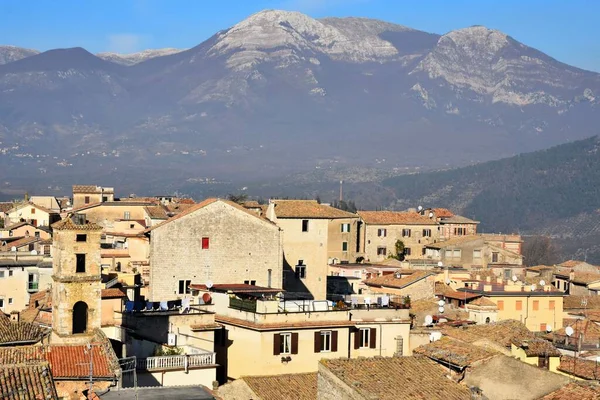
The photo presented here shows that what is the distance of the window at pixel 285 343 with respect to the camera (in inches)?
1364

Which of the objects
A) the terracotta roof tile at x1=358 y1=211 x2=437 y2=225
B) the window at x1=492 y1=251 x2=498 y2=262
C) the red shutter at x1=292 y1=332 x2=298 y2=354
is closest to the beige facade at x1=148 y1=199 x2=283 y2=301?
the red shutter at x1=292 y1=332 x2=298 y2=354

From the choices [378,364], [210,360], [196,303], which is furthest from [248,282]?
[378,364]

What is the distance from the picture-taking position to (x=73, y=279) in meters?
35.3

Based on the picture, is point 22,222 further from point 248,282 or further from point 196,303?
point 196,303

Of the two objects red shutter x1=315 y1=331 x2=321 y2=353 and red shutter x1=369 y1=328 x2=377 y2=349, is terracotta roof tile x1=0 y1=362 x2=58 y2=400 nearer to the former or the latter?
red shutter x1=315 y1=331 x2=321 y2=353

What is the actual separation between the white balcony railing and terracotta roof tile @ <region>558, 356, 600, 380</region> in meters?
8.77

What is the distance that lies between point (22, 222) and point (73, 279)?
4675 centimetres

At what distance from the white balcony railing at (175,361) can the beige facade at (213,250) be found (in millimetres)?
16205

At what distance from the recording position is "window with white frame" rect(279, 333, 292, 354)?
3475 centimetres

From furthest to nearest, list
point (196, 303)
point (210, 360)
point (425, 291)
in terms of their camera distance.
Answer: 1. point (425, 291)
2. point (196, 303)
3. point (210, 360)

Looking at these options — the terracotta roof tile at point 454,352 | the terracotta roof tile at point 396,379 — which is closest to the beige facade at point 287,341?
the terracotta roof tile at point 454,352

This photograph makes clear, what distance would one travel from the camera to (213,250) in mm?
49844

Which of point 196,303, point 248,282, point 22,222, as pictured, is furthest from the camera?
point 22,222

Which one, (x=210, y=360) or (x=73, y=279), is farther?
(x=73, y=279)
